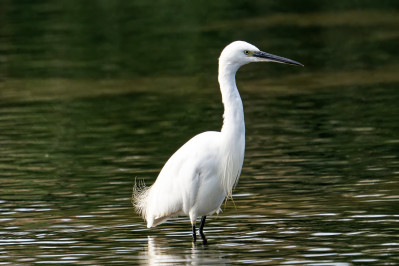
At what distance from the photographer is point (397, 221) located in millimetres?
9898

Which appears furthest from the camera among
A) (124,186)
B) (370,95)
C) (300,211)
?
(370,95)

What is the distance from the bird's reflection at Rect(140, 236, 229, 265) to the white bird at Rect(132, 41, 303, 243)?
0.26 metres

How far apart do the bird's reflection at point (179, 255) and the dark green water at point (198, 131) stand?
0.06 ft

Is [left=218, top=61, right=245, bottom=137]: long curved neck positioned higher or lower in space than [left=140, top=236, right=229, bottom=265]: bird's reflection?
higher

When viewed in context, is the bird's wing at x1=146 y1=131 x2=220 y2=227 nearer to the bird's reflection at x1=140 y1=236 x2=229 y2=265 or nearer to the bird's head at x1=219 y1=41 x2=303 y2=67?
the bird's reflection at x1=140 y1=236 x2=229 y2=265

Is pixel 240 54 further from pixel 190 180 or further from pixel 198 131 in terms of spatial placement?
pixel 198 131

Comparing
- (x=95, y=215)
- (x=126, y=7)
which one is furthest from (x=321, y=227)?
(x=126, y=7)

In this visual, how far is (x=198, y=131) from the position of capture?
1495 cm

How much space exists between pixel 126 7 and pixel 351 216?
23.2 metres

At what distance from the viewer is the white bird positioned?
376 inches

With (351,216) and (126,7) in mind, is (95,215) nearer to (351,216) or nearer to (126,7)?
(351,216)

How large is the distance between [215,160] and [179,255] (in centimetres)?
93

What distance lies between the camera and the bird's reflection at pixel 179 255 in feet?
30.0

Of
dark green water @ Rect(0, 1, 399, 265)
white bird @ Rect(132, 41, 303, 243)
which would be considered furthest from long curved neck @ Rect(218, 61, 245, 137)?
dark green water @ Rect(0, 1, 399, 265)
